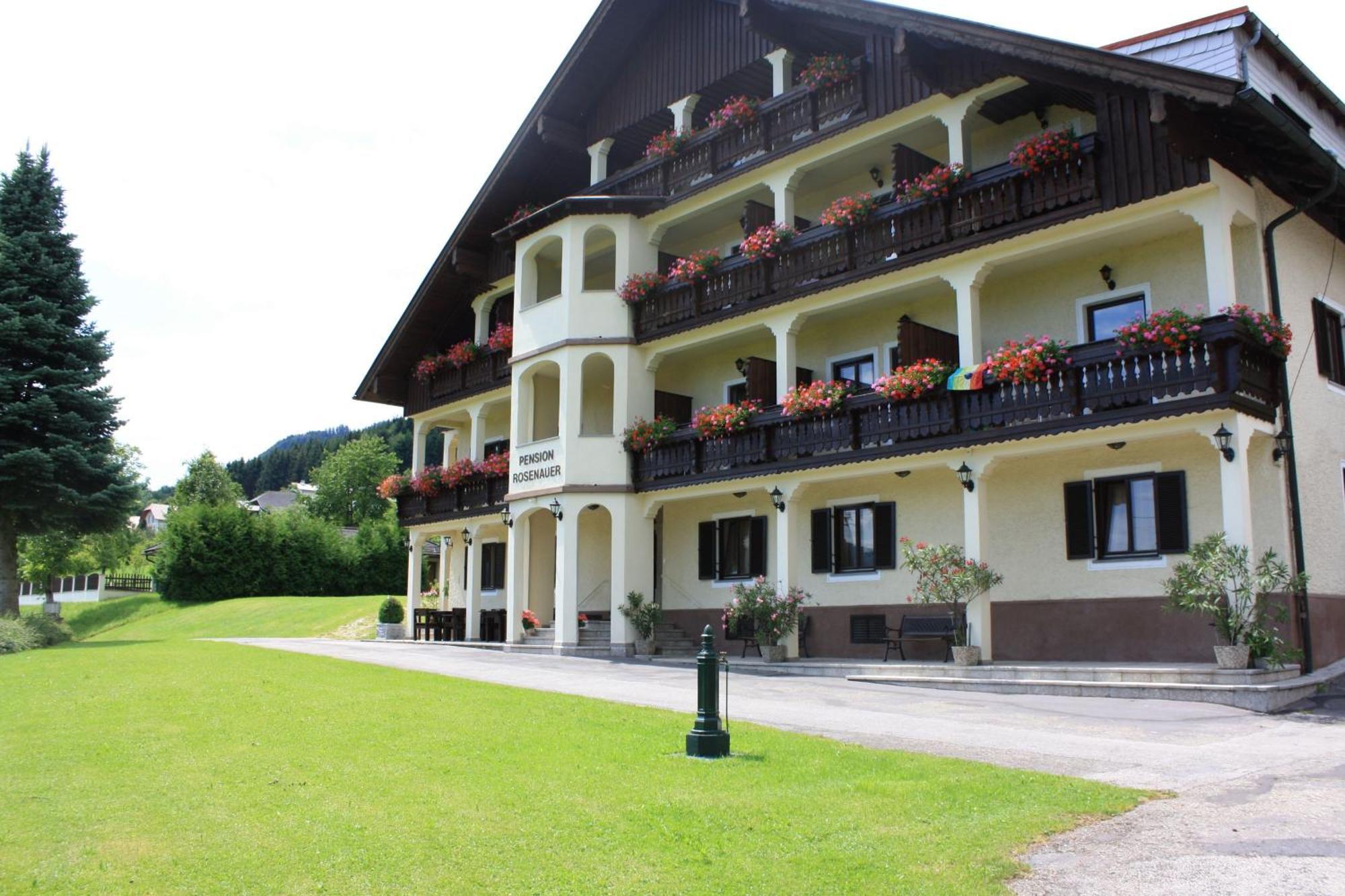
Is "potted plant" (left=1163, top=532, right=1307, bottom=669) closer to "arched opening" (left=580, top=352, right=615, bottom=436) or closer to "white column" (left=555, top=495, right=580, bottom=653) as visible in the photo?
"white column" (left=555, top=495, right=580, bottom=653)

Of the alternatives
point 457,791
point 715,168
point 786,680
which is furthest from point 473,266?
point 457,791

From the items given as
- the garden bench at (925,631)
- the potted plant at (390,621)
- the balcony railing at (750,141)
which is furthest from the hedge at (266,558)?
the garden bench at (925,631)

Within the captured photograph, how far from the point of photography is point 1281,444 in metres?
16.7

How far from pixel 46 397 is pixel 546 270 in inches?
588

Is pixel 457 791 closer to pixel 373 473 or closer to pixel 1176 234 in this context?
pixel 1176 234

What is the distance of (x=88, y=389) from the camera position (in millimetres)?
32781

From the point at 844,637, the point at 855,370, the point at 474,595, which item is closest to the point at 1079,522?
the point at 844,637

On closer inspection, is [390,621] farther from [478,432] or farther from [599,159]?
[599,159]

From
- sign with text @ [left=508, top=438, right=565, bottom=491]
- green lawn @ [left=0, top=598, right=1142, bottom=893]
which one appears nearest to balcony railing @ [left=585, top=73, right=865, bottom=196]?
sign with text @ [left=508, top=438, right=565, bottom=491]

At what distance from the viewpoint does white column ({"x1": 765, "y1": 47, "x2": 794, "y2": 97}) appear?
22.9 meters

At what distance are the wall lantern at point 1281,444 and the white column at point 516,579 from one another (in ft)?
53.8

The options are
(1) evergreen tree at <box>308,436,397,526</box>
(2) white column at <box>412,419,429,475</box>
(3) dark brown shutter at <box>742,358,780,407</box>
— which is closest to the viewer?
(3) dark brown shutter at <box>742,358,780,407</box>

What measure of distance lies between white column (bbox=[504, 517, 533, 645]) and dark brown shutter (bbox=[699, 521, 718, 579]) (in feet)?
14.9

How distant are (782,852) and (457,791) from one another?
8.16ft
